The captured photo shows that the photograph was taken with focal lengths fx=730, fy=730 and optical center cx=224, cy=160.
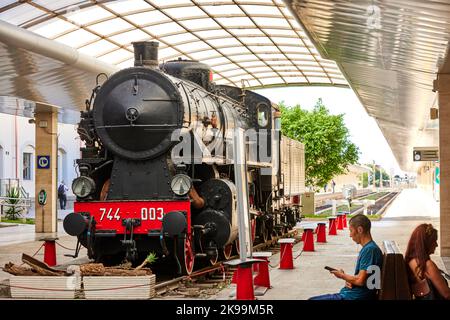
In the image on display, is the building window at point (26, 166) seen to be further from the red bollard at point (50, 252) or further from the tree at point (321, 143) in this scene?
the red bollard at point (50, 252)

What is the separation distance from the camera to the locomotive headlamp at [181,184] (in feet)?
37.2

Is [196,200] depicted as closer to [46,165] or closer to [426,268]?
[426,268]

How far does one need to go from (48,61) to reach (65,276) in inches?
297

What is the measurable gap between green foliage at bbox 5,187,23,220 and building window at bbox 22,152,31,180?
14.7 feet

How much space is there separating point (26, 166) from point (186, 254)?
93.4 ft

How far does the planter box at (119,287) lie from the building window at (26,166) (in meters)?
29.3

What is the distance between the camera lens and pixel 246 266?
8828mm

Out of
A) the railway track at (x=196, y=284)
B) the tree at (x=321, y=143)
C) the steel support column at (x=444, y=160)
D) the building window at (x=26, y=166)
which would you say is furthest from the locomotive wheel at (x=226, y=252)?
the building window at (x=26, y=166)

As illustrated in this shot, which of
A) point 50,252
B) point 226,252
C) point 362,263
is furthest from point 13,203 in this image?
point 362,263

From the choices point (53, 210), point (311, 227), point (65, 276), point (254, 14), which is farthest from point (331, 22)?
point (53, 210)

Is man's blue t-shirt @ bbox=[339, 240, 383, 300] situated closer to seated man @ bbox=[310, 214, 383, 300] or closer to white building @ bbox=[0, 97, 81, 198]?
seated man @ bbox=[310, 214, 383, 300]

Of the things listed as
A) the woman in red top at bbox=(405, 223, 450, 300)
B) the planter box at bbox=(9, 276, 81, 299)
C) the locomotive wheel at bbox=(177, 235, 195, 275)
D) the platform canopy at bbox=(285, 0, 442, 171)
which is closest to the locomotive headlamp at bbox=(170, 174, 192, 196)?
the locomotive wheel at bbox=(177, 235, 195, 275)
